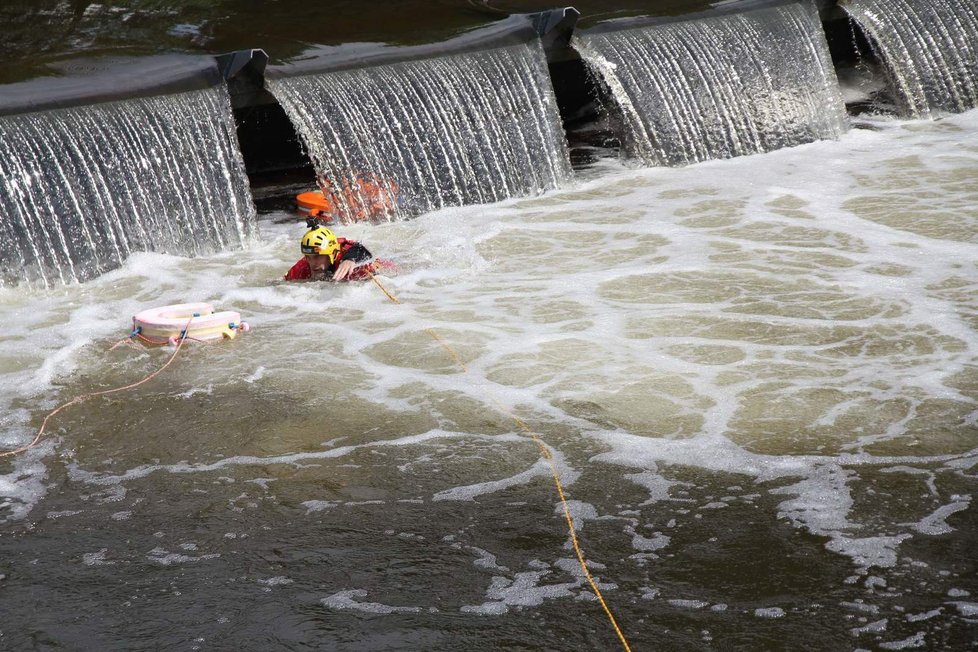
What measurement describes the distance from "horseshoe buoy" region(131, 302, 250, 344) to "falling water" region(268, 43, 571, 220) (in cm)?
302

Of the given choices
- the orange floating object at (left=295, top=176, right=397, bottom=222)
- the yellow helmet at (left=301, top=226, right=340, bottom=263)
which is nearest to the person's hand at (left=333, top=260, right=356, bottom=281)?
the yellow helmet at (left=301, top=226, right=340, bottom=263)

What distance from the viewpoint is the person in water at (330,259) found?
26.4ft

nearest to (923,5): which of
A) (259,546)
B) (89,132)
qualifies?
(89,132)

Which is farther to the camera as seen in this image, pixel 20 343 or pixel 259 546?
pixel 20 343

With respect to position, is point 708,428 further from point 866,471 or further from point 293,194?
point 293,194

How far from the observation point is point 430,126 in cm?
1057

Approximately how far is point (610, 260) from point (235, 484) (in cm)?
404

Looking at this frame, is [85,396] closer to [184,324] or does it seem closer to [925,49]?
[184,324]

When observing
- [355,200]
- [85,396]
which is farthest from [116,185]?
[85,396]

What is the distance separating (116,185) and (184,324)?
2.75 metres

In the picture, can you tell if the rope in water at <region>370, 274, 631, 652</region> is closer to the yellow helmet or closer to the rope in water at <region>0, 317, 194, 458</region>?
the yellow helmet

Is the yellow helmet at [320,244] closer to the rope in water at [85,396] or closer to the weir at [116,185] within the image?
the rope in water at [85,396]

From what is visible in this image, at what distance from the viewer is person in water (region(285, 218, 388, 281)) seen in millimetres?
8039

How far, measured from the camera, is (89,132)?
924 centimetres
